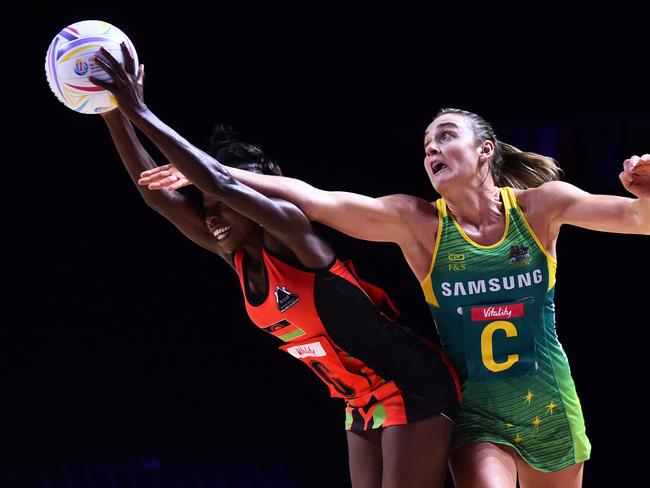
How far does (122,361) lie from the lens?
209 inches

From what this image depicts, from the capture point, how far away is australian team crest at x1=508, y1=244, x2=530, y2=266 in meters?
2.94

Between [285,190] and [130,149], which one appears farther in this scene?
[130,149]

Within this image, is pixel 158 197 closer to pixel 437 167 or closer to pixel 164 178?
pixel 164 178

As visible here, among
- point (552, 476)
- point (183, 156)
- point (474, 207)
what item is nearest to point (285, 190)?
point (183, 156)

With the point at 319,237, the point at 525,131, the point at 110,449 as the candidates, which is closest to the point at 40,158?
the point at 110,449

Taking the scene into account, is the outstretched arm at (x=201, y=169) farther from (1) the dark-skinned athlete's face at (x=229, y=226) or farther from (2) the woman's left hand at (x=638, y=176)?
(2) the woman's left hand at (x=638, y=176)

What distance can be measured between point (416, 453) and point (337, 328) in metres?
0.43

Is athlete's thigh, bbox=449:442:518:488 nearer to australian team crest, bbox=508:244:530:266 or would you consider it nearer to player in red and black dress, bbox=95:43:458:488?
player in red and black dress, bbox=95:43:458:488

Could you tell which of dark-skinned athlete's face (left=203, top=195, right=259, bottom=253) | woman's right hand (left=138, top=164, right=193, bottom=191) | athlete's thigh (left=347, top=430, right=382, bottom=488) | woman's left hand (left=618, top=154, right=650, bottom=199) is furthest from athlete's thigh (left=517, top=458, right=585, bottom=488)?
woman's right hand (left=138, top=164, right=193, bottom=191)

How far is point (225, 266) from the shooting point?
570 centimetres

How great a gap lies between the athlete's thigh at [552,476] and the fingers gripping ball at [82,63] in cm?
172

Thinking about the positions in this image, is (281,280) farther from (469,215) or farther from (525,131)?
(525,131)

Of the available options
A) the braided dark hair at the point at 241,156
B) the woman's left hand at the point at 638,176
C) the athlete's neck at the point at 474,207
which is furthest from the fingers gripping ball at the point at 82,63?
the woman's left hand at the point at 638,176

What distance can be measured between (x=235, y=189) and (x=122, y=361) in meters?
2.95
